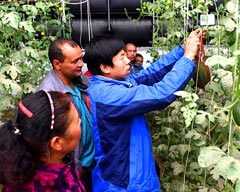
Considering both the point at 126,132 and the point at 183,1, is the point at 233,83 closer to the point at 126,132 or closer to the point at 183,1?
the point at 126,132

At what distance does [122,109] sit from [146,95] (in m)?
0.11

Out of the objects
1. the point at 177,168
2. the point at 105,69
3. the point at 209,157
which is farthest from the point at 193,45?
the point at 177,168

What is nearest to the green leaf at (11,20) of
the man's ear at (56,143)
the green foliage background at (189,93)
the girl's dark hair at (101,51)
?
the green foliage background at (189,93)

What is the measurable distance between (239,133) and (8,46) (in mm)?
1408

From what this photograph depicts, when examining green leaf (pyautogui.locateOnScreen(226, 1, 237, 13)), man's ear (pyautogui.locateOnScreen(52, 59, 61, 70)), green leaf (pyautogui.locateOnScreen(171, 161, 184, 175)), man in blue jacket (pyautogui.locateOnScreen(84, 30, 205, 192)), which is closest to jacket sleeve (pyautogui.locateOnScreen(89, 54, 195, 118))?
man in blue jacket (pyautogui.locateOnScreen(84, 30, 205, 192))

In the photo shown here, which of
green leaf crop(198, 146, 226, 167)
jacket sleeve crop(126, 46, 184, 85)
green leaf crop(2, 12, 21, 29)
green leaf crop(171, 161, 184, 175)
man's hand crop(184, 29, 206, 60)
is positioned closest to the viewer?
green leaf crop(198, 146, 226, 167)

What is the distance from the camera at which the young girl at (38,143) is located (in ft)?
3.95

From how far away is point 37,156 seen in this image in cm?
125

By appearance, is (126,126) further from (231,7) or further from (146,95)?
(231,7)

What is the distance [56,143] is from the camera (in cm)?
126

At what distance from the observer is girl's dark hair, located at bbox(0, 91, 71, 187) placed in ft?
3.94

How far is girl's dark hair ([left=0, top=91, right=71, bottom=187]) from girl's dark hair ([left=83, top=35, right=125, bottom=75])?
1.72 ft

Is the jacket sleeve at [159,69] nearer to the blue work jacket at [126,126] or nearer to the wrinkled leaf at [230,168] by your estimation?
the blue work jacket at [126,126]

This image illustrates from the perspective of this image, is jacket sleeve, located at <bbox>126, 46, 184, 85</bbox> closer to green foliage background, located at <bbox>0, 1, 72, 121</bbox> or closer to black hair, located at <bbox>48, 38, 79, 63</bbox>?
black hair, located at <bbox>48, 38, 79, 63</bbox>
